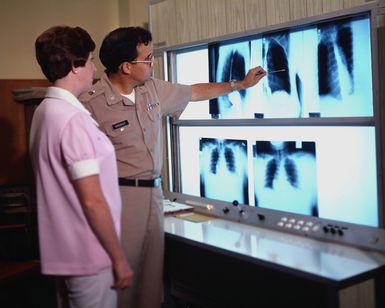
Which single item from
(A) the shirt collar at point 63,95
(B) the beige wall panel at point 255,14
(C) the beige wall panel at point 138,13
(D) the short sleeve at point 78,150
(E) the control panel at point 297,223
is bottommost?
(E) the control panel at point 297,223

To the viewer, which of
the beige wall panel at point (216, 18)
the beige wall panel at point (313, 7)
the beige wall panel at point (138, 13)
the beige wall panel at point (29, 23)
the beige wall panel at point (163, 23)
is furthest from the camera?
the beige wall panel at point (138, 13)

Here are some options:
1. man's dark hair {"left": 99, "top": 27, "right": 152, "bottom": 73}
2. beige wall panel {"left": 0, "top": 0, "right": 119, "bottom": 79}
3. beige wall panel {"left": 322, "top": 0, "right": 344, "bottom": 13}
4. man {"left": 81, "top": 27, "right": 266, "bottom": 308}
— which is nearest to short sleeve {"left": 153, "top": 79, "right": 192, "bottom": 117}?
man {"left": 81, "top": 27, "right": 266, "bottom": 308}

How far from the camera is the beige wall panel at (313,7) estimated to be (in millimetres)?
2027

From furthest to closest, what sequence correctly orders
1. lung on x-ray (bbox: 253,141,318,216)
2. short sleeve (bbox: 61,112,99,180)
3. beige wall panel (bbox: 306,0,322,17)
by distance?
lung on x-ray (bbox: 253,141,318,216)
beige wall panel (bbox: 306,0,322,17)
short sleeve (bbox: 61,112,99,180)

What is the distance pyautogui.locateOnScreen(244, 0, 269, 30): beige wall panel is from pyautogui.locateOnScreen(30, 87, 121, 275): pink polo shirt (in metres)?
1.03

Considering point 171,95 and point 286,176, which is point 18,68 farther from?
point 286,176

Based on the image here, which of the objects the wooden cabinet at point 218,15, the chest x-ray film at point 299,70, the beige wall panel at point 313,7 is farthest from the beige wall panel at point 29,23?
the beige wall panel at point 313,7

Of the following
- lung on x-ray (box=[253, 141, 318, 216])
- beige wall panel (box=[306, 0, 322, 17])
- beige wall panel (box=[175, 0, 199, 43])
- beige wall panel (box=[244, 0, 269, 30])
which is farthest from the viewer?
beige wall panel (box=[175, 0, 199, 43])

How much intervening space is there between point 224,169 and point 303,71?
67 cm

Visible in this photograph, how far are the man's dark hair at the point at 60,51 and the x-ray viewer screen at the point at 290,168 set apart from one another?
0.99 metres

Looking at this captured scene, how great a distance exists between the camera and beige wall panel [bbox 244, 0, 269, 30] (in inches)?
89.5

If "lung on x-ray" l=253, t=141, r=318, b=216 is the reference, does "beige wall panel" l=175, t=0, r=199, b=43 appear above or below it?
above

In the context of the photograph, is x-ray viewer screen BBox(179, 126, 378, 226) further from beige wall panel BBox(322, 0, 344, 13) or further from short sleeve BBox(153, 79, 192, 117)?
beige wall panel BBox(322, 0, 344, 13)

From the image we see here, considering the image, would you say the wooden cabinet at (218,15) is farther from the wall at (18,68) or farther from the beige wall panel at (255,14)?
the wall at (18,68)
